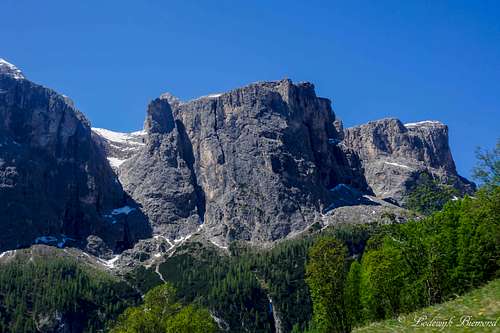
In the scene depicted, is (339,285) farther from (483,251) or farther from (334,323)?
(483,251)

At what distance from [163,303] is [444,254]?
45539 millimetres

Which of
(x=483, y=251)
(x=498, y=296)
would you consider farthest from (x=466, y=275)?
(x=498, y=296)

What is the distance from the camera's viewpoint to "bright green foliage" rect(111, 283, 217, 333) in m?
77.5

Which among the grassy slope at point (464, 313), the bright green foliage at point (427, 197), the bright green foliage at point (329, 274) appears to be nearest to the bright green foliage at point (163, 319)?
the bright green foliage at point (329, 274)

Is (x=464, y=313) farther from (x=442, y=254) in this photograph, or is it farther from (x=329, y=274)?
(x=329, y=274)

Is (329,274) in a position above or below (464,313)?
above

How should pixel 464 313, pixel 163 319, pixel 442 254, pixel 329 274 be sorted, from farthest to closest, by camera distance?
pixel 163 319 → pixel 329 274 → pixel 442 254 → pixel 464 313

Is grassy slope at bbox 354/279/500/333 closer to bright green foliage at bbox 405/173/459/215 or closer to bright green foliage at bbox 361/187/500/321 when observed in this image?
bright green foliage at bbox 361/187/500/321

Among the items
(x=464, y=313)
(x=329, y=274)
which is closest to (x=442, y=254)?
(x=329, y=274)

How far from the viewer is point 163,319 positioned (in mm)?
81750

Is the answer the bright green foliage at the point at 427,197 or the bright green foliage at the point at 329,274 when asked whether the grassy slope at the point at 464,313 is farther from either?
the bright green foliage at the point at 329,274

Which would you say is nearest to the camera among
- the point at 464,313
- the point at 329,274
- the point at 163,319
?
the point at 464,313

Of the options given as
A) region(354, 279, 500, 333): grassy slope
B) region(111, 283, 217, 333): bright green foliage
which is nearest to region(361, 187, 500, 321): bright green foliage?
region(354, 279, 500, 333): grassy slope

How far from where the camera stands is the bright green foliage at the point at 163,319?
7750cm
